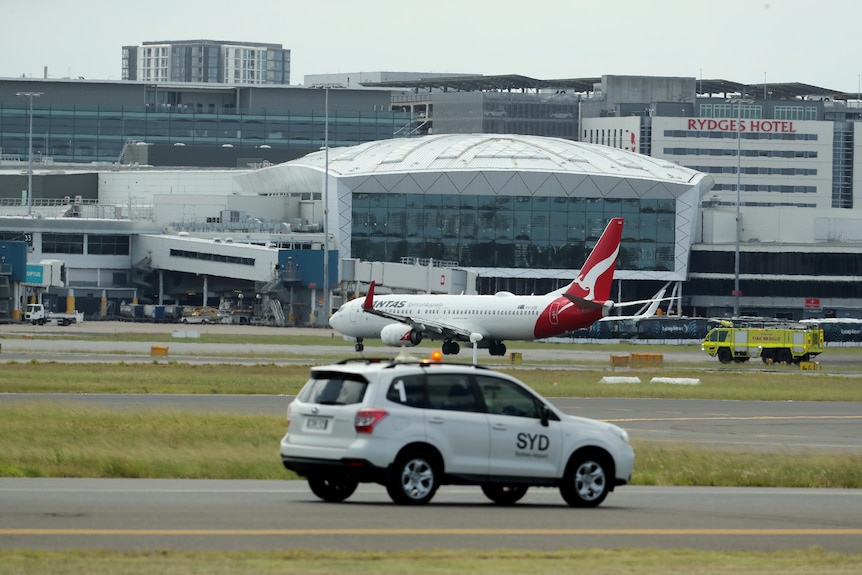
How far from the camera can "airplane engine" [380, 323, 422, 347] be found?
282ft

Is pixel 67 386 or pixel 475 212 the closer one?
pixel 67 386

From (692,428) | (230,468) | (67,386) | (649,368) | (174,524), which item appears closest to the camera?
(174,524)

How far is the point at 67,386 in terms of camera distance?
5181 centimetres

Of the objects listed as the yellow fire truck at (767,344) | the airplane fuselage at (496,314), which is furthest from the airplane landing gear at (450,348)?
the yellow fire truck at (767,344)

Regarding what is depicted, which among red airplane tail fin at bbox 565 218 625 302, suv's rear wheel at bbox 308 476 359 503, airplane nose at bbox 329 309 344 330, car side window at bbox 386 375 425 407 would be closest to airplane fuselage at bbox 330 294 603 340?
red airplane tail fin at bbox 565 218 625 302

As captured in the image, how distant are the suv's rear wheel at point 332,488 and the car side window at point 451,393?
188cm

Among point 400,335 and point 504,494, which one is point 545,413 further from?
point 400,335

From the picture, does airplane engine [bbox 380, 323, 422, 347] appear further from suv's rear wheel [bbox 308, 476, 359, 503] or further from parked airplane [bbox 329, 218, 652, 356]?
suv's rear wheel [bbox 308, 476, 359, 503]

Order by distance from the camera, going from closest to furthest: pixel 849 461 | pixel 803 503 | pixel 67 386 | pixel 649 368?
pixel 803 503, pixel 849 461, pixel 67 386, pixel 649 368

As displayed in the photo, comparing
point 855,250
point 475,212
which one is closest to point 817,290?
point 855,250

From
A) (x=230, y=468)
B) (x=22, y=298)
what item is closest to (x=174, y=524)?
(x=230, y=468)

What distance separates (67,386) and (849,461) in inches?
1120

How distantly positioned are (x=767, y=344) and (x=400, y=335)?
2007 cm

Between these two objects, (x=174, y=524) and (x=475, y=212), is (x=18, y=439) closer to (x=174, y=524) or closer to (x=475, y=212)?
(x=174, y=524)
